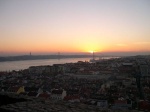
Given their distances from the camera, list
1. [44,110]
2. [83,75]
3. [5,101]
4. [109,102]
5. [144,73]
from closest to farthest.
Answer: [44,110], [5,101], [109,102], [144,73], [83,75]

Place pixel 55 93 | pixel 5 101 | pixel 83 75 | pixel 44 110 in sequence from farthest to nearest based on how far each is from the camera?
pixel 83 75 → pixel 55 93 → pixel 5 101 → pixel 44 110

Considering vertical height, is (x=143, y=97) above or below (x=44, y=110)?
below

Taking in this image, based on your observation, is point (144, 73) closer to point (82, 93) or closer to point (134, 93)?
point (134, 93)

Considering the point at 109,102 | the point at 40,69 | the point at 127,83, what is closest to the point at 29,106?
the point at 109,102

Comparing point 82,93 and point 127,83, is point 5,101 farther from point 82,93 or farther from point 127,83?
point 127,83

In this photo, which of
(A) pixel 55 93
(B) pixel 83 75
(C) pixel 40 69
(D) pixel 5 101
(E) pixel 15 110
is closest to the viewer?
(E) pixel 15 110

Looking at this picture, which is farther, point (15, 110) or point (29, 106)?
point (29, 106)

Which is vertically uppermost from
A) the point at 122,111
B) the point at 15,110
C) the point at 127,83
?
the point at 15,110

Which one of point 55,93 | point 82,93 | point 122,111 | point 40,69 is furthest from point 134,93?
point 40,69

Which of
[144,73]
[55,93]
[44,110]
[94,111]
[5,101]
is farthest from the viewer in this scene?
[144,73]
